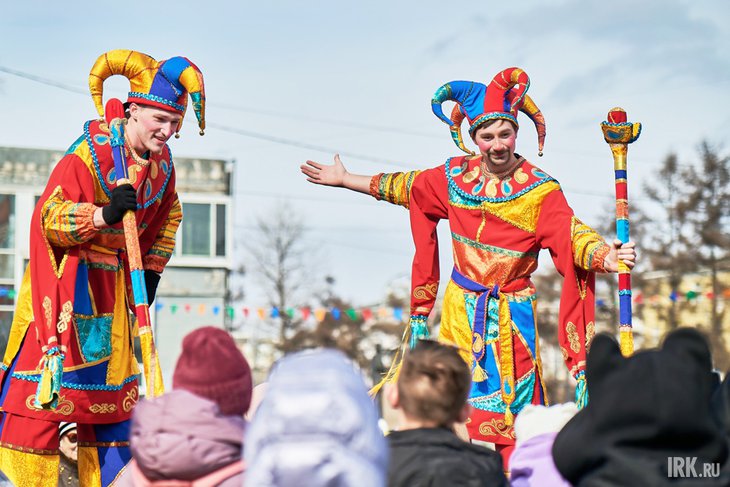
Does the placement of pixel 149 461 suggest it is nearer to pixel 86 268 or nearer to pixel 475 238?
pixel 86 268

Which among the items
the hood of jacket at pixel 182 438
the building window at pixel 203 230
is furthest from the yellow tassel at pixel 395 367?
the building window at pixel 203 230

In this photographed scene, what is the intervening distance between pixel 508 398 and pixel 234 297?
77.5ft

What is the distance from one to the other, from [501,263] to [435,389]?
7.06 ft

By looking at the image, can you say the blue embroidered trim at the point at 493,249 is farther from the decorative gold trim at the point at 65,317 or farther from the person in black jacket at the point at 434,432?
the person in black jacket at the point at 434,432

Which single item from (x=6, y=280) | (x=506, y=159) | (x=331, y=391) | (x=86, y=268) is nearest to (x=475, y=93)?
(x=506, y=159)

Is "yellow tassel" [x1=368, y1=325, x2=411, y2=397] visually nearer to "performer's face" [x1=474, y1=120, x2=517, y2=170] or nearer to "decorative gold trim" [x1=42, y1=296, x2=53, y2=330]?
→ "performer's face" [x1=474, y1=120, x2=517, y2=170]

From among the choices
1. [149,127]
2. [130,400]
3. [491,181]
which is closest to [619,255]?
[491,181]

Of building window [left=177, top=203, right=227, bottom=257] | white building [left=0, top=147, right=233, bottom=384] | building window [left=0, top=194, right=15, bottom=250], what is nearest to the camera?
building window [left=0, top=194, right=15, bottom=250]

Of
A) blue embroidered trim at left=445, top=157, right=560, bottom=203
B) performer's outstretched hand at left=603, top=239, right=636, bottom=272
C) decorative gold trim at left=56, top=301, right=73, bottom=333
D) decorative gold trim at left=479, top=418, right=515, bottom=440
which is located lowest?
decorative gold trim at left=479, top=418, right=515, bottom=440

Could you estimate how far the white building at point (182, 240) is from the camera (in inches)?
846

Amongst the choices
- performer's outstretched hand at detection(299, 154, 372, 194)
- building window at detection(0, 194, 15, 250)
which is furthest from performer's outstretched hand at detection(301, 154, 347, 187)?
building window at detection(0, 194, 15, 250)

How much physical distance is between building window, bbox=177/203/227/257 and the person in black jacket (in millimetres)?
21297

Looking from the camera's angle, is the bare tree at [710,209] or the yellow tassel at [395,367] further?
the bare tree at [710,209]

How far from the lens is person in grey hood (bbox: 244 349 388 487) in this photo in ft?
8.57
